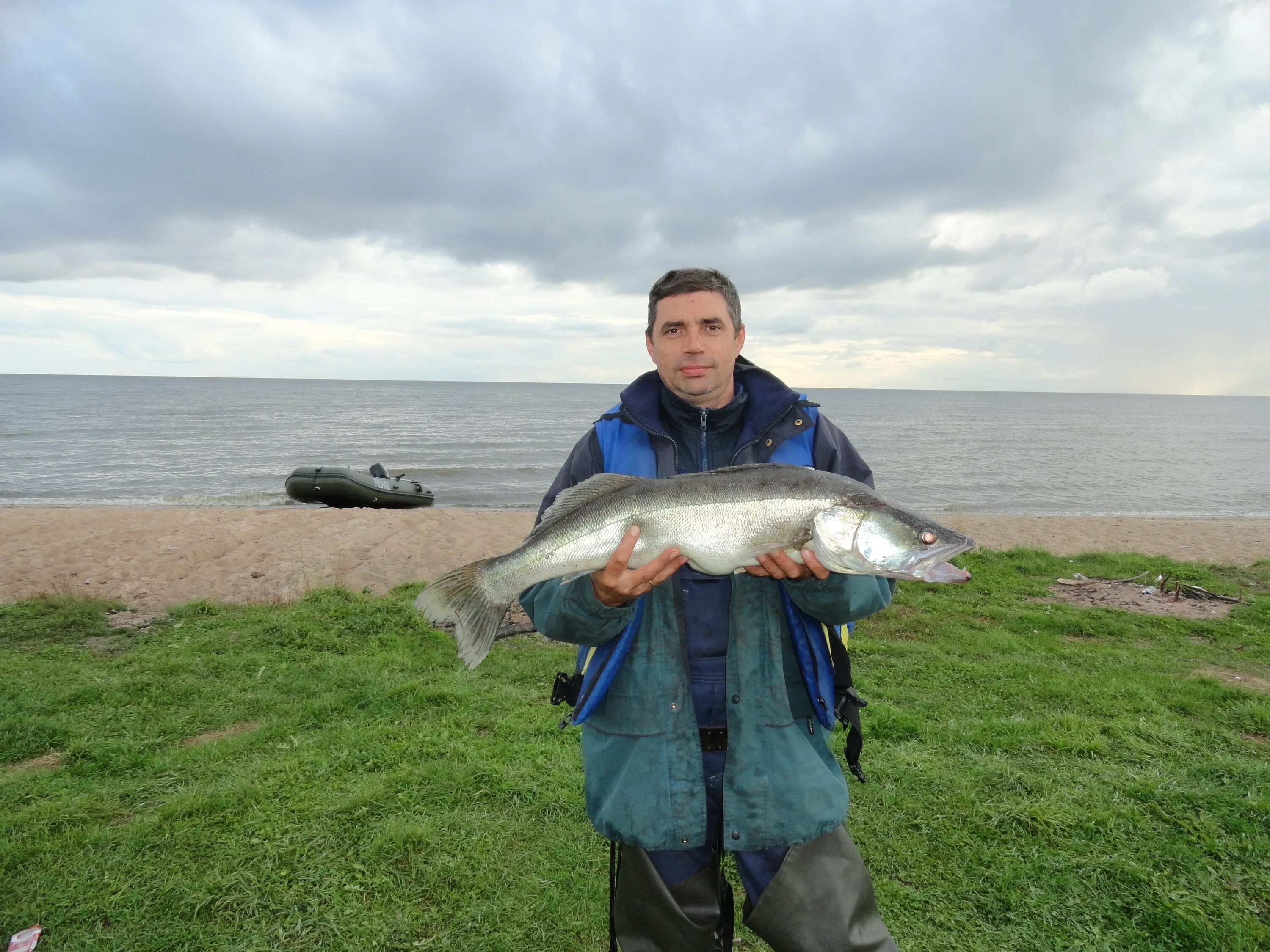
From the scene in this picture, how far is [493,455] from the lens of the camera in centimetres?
4747

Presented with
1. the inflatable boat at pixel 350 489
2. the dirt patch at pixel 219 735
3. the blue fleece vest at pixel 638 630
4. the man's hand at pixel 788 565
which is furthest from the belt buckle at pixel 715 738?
the inflatable boat at pixel 350 489

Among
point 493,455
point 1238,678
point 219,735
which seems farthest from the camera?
point 493,455

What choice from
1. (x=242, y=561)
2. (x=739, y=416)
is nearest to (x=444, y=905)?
(x=739, y=416)

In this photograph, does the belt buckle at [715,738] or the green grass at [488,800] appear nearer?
the belt buckle at [715,738]

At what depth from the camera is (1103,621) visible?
33.5 feet

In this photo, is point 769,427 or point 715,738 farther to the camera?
point 769,427

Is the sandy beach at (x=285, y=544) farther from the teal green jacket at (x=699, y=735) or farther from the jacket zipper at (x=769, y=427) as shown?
the jacket zipper at (x=769, y=427)

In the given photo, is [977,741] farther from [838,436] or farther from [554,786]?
[838,436]

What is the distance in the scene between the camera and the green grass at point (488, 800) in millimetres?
4102

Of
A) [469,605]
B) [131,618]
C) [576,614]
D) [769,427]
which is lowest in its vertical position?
[131,618]

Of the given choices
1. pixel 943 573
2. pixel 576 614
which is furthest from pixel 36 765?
pixel 943 573

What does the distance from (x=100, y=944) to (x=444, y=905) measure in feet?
5.86

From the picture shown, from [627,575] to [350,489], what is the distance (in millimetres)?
24715

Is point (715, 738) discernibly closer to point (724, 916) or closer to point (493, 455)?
point (724, 916)
